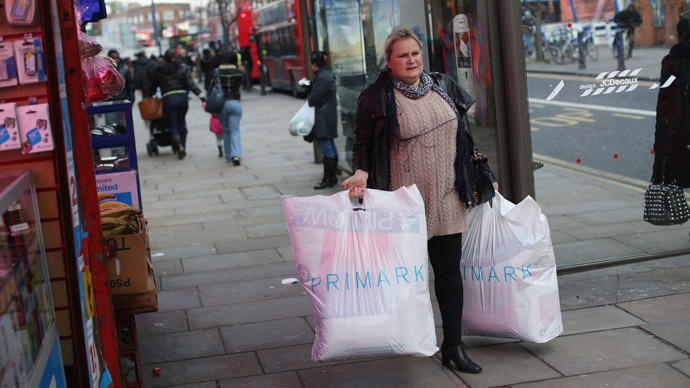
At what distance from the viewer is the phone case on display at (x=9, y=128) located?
3064 mm

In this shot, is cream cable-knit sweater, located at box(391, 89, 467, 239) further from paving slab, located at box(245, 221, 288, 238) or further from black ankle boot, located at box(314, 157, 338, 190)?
black ankle boot, located at box(314, 157, 338, 190)

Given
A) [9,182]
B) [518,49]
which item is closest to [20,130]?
[9,182]

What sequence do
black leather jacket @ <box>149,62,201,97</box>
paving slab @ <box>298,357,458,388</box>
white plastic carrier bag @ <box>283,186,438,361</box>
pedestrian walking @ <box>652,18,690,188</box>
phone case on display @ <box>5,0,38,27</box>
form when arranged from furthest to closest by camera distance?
black leather jacket @ <box>149,62,201,97</box>
pedestrian walking @ <box>652,18,690,188</box>
paving slab @ <box>298,357,458,388</box>
white plastic carrier bag @ <box>283,186,438,361</box>
phone case on display @ <box>5,0,38,27</box>

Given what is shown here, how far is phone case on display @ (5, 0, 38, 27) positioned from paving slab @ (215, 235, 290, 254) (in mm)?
4153

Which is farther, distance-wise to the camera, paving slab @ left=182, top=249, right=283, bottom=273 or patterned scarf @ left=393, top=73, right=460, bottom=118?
paving slab @ left=182, top=249, right=283, bottom=273

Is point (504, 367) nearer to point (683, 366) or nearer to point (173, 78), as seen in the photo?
point (683, 366)

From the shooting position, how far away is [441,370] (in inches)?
162

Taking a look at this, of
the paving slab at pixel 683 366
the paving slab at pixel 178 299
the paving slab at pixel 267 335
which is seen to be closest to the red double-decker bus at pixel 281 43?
the paving slab at pixel 178 299

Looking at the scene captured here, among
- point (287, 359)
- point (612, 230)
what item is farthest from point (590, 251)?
point (287, 359)

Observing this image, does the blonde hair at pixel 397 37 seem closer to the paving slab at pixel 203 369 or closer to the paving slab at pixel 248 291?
the paving slab at pixel 203 369

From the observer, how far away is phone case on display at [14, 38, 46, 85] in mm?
3072

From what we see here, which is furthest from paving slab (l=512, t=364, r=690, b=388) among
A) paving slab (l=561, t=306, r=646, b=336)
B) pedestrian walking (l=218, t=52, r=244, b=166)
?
pedestrian walking (l=218, t=52, r=244, b=166)

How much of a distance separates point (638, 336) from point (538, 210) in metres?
0.88

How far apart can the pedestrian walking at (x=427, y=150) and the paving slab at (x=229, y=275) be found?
89.3 inches
